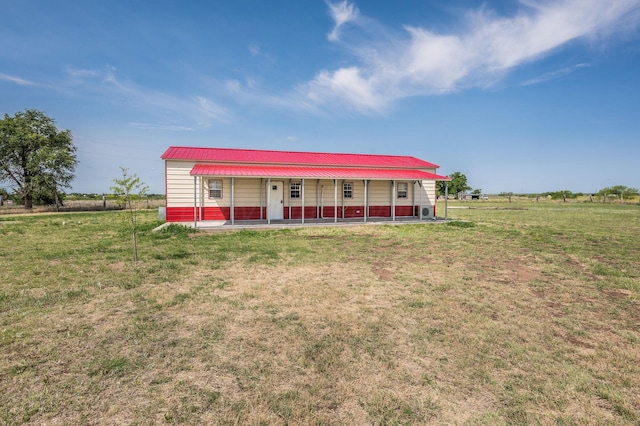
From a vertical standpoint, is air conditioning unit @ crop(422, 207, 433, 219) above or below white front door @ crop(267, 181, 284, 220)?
below

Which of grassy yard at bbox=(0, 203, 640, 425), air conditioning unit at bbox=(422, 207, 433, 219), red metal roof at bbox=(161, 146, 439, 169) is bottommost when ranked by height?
grassy yard at bbox=(0, 203, 640, 425)

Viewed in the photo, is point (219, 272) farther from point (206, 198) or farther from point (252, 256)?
point (206, 198)

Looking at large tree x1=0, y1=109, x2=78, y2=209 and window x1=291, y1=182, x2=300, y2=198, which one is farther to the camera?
large tree x1=0, y1=109, x2=78, y2=209

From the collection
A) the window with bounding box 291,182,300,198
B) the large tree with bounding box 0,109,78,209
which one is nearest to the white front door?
the window with bounding box 291,182,300,198

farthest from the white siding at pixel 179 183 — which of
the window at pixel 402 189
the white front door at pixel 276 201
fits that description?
the window at pixel 402 189

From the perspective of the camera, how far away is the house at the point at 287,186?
17297 mm

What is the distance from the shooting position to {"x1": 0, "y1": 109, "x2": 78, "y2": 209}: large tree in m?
29.3

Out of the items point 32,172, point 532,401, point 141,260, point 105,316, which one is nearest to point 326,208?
point 141,260

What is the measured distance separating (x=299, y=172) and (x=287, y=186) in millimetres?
1411

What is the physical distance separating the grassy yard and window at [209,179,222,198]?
31.9 ft

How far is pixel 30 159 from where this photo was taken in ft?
96.6

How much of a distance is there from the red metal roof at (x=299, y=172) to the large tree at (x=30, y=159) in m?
22.9

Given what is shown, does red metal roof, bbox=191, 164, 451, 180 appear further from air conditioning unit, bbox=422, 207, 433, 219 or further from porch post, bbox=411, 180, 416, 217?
air conditioning unit, bbox=422, 207, 433, 219

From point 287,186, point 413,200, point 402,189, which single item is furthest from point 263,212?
point 413,200
